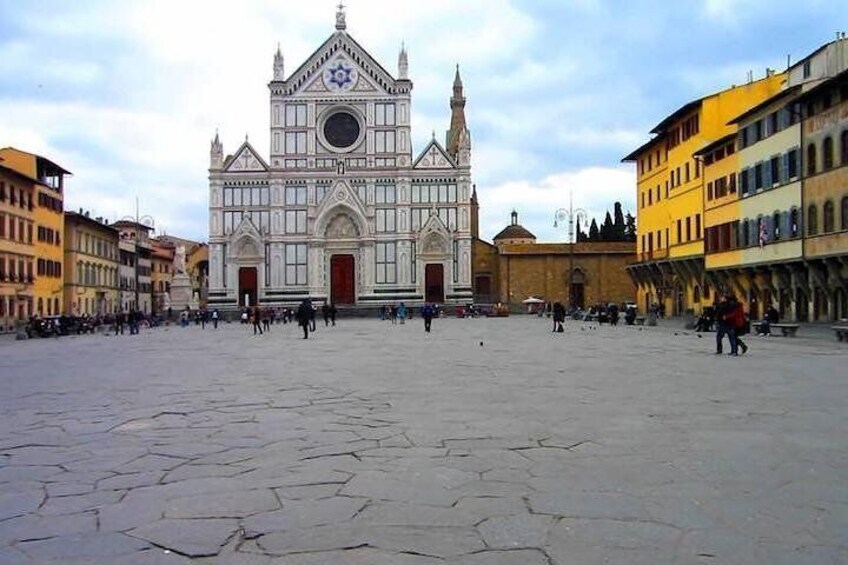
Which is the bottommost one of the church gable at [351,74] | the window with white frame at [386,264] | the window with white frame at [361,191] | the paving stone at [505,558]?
the paving stone at [505,558]

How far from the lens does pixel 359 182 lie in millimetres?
71375

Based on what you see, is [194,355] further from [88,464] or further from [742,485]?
[742,485]

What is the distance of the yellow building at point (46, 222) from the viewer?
188ft

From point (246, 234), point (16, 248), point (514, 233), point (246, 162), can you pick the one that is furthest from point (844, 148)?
point (514, 233)

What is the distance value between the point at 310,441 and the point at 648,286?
53.0m

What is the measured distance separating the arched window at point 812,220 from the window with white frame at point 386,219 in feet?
133

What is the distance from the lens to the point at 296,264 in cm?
7119

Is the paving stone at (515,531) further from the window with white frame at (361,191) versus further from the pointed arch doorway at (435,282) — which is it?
the window with white frame at (361,191)

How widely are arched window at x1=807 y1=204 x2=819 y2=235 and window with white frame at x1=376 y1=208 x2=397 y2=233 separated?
40.5m

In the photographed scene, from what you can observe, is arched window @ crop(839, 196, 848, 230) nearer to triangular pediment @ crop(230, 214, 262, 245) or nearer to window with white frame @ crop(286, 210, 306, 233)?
window with white frame @ crop(286, 210, 306, 233)

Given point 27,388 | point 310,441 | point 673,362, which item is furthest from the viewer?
point 673,362

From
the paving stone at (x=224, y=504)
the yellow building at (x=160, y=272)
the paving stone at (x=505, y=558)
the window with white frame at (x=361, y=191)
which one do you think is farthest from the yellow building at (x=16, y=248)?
the paving stone at (x=505, y=558)

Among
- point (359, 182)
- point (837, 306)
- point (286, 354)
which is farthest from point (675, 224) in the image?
point (286, 354)

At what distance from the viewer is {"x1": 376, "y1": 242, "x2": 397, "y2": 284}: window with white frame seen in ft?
234
